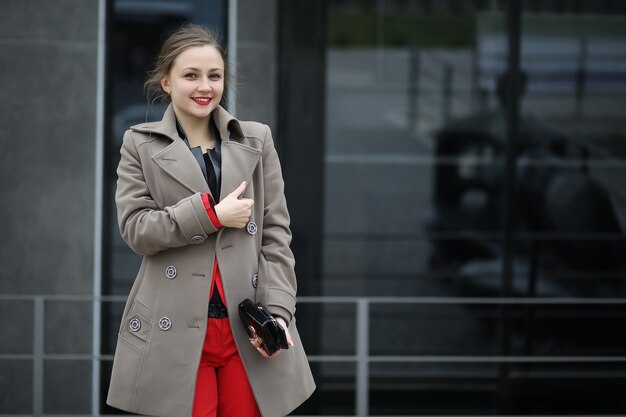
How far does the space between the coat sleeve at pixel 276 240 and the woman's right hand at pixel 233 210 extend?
0.61 feet

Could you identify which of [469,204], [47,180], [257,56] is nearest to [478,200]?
[469,204]

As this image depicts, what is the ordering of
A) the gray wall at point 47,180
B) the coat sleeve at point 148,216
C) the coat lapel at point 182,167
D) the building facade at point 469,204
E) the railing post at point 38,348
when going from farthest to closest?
the building facade at point 469,204 < the gray wall at point 47,180 < the railing post at point 38,348 < the coat lapel at point 182,167 < the coat sleeve at point 148,216

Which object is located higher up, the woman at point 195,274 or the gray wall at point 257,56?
the gray wall at point 257,56

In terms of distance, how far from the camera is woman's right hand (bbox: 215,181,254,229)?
2756 mm

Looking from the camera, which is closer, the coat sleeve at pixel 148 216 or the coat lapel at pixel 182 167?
the coat sleeve at pixel 148 216

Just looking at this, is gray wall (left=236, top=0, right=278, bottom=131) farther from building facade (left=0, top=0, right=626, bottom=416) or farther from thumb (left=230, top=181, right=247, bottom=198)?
thumb (left=230, top=181, right=247, bottom=198)

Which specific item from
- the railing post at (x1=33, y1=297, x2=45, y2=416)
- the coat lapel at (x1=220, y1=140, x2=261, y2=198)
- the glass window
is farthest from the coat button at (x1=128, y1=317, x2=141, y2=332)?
the glass window

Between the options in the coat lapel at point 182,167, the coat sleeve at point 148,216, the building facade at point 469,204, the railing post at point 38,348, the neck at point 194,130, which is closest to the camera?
the coat sleeve at point 148,216

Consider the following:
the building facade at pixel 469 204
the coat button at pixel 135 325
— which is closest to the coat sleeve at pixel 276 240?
the coat button at pixel 135 325

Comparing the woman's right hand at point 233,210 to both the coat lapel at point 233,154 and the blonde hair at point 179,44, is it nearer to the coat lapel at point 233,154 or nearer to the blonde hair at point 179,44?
the coat lapel at point 233,154

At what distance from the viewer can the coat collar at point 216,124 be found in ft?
9.50

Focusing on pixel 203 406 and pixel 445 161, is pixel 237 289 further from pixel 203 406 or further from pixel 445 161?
pixel 445 161

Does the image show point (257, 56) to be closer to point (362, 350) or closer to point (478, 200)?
point (362, 350)

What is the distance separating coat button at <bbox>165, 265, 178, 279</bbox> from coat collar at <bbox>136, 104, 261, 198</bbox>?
213mm
